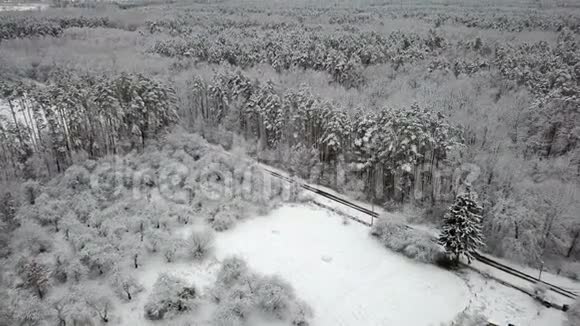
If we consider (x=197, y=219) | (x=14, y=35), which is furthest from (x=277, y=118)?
(x=14, y=35)

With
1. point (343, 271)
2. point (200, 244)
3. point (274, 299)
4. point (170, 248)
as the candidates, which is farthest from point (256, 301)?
point (170, 248)

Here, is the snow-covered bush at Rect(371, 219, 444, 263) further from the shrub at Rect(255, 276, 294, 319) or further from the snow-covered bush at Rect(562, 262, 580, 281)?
the shrub at Rect(255, 276, 294, 319)

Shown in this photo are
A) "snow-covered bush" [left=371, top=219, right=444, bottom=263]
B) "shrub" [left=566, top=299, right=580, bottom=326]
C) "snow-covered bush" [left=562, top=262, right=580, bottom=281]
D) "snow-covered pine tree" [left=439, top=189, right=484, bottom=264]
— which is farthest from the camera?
"snow-covered bush" [left=371, top=219, right=444, bottom=263]

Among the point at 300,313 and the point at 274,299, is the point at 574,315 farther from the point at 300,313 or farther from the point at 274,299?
the point at 274,299

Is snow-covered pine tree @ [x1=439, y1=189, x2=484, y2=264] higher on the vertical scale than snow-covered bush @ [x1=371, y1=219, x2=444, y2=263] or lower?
higher

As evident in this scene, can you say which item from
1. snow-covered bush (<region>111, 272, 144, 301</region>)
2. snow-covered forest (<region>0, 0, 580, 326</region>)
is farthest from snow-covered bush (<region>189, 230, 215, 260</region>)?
snow-covered bush (<region>111, 272, 144, 301</region>)

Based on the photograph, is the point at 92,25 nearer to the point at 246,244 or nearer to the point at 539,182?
→ the point at 246,244

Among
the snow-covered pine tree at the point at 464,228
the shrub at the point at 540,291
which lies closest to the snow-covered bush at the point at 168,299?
the snow-covered pine tree at the point at 464,228
